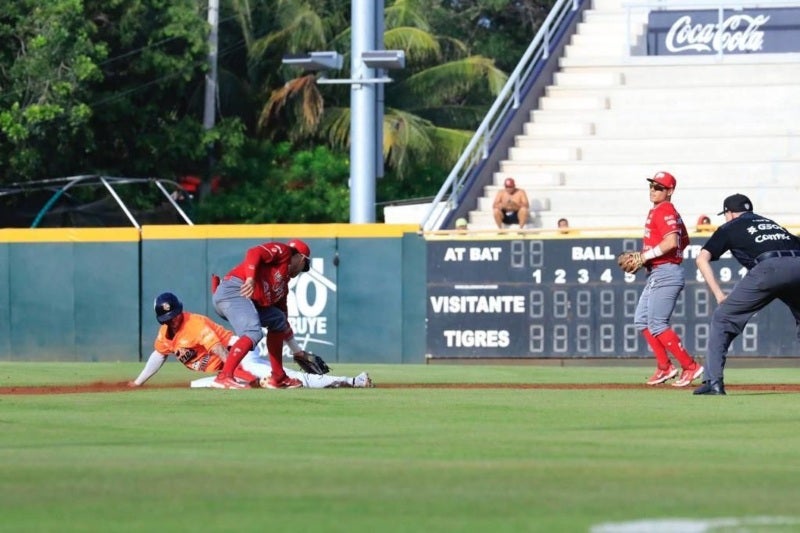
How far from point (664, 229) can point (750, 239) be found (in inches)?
82.8

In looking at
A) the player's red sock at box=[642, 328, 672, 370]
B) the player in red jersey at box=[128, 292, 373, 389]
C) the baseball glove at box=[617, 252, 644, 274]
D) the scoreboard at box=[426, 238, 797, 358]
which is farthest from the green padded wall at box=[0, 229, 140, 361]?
the player's red sock at box=[642, 328, 672, 370]

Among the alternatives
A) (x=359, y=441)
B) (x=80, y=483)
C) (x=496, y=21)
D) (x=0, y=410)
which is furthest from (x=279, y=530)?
(x=496, y=21)

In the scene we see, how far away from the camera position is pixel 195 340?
1503 cm

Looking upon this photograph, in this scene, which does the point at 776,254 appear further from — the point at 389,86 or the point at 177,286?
the point at 389,86

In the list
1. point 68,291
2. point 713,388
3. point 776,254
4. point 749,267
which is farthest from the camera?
point 68,291

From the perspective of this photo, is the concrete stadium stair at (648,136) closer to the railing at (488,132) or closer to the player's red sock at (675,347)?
the railing at (488,132)

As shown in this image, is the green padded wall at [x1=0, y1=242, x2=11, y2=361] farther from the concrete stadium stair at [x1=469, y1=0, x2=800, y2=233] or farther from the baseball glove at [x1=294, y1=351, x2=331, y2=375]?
the baseball glove at [x1=294, y1=351, x2=331, y2=375]

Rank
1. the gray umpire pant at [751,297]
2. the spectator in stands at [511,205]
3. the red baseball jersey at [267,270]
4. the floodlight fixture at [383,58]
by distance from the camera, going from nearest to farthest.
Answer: the gray umpire pant at [751,297] < the red baseball jersey at [267,270] < the floodlight fixture at [383,58] < the spectator in stands at [511,205]

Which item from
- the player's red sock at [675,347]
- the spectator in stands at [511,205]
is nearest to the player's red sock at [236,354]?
the player's red sock at [675,347]

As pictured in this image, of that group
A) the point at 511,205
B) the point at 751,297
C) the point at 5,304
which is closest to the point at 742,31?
the point at 511,205

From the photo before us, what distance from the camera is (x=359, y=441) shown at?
9.09 metres

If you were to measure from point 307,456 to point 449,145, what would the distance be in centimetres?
3444

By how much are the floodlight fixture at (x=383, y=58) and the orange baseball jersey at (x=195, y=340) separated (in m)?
11.1

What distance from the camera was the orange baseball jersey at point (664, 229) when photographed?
14750 millimetres
